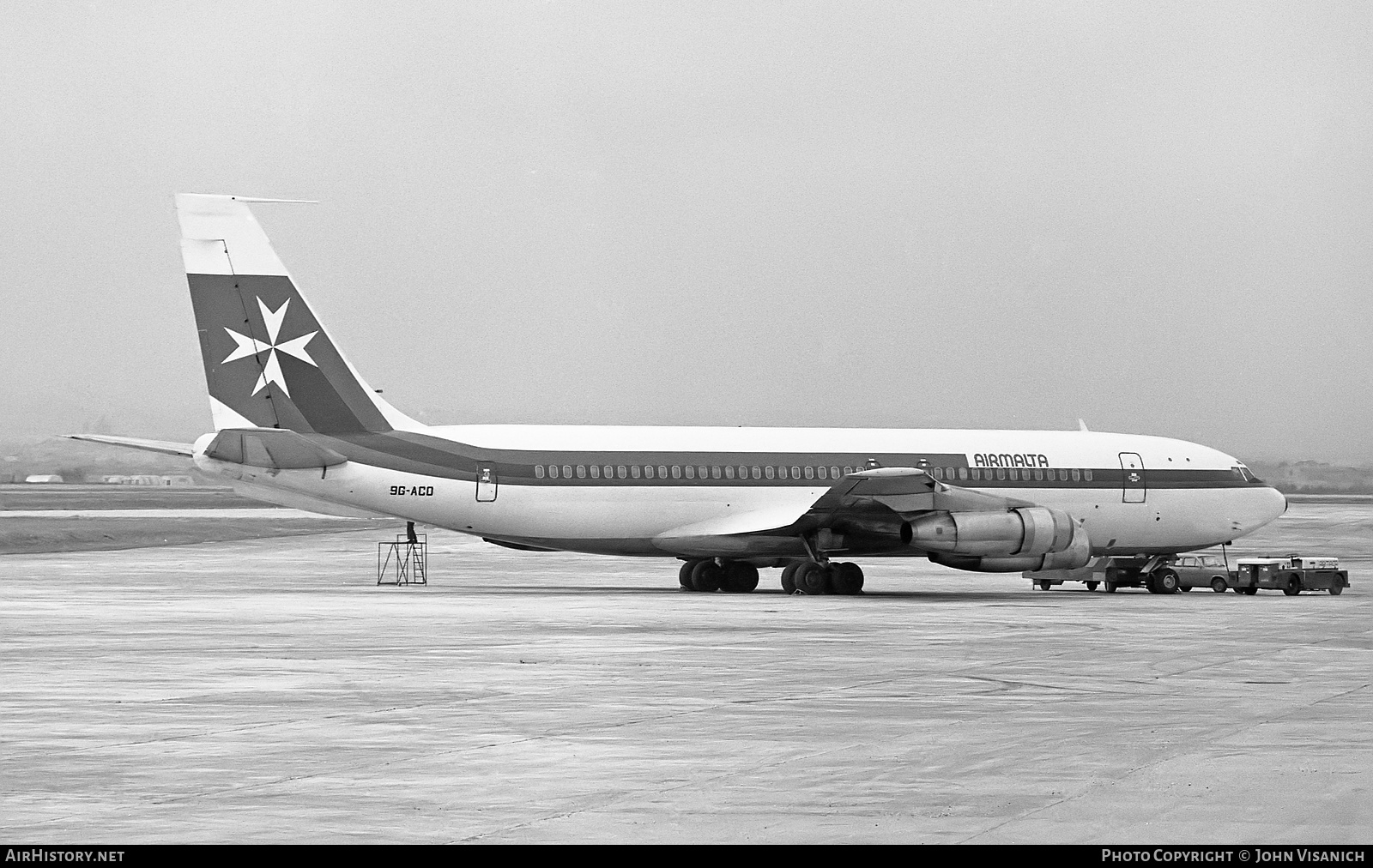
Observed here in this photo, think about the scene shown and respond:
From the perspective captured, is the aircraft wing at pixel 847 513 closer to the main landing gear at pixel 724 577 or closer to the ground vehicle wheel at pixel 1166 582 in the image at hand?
the main landing gear at pixel 724 577

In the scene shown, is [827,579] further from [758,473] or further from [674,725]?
[674,725]

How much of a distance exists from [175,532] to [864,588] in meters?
35.1

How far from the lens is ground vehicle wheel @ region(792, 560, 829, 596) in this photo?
33969mm

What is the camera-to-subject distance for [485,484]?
31.9m

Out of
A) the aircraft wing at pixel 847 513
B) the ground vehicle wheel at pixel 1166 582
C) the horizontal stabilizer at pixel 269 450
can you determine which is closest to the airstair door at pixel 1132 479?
the ground vehicle wheel at pixel 1166 582

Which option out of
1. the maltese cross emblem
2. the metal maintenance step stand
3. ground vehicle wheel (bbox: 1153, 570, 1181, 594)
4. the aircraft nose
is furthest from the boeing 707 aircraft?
the aircraft nose

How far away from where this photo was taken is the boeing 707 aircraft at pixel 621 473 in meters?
31.4

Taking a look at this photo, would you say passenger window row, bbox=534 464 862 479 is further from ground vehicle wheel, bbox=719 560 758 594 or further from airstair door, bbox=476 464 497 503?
ground vehicle wheel, bbox=719 560 758 594

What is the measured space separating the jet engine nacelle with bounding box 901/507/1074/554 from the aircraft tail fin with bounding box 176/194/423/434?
9978 millimetres

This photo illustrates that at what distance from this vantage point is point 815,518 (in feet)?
111

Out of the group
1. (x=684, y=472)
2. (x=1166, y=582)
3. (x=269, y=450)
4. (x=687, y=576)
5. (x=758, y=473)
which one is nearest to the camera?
(x=269, y=450)

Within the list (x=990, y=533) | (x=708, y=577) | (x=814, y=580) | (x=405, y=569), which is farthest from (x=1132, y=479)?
(x=405, y=569)

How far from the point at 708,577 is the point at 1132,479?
927cm
